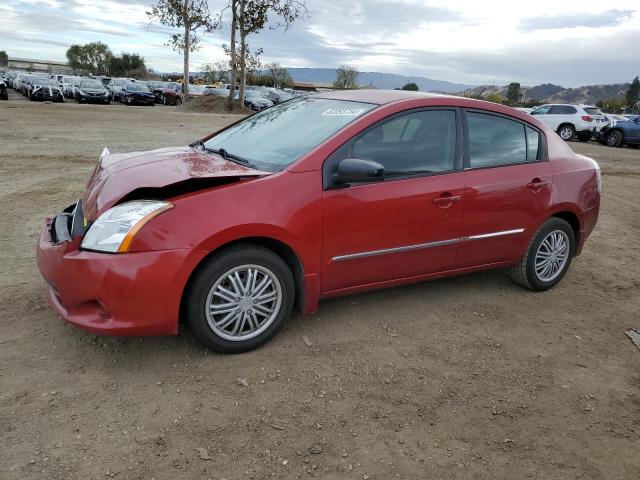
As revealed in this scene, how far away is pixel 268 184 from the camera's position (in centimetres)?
324

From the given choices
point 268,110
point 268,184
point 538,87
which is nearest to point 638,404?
point 268,184

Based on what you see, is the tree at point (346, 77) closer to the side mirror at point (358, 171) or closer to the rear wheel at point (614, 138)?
the rear wheel at point (614, 138)

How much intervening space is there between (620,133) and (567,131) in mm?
2183

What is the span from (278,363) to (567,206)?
291cm

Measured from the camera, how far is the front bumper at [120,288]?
2.90 metres

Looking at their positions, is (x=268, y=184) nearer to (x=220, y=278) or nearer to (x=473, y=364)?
(x=220, y=278)

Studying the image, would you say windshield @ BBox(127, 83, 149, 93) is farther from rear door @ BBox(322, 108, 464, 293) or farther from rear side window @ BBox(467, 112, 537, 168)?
rear door @ BBox(322, 108, 464, 293)

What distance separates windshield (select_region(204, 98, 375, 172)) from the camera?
11.8 ft

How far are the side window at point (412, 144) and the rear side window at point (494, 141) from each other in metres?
0.20

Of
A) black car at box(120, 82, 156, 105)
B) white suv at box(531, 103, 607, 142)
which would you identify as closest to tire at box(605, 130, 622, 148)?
white suv at box(531, 103, 607, 142)

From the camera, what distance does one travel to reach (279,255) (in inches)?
136

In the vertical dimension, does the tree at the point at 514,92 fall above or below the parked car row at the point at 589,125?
above

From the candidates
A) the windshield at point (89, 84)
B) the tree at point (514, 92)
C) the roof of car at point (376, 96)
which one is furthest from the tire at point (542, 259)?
the tree at point (514, 92)

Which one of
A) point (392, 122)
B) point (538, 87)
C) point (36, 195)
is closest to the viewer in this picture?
point (392, 122)
